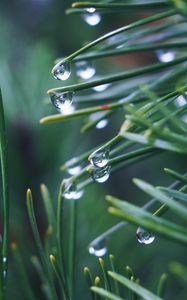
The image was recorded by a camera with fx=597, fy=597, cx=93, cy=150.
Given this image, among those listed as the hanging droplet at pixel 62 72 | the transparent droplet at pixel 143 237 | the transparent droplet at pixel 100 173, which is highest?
the hanging droplet at pixel 62 72

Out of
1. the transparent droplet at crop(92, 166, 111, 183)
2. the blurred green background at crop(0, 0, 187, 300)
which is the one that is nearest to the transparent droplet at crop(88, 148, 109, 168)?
the transparent droplet at crop(92, 166, 111, 183)

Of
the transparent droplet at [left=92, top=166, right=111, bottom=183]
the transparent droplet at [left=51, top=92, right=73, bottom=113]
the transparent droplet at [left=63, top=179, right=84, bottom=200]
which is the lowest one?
the transparent droplet at [left=92, top=166, right=111, bottom=183]

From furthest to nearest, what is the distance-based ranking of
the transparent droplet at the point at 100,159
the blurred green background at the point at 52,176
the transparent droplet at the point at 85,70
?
the blurred green background at the point at 52,176 < the transparent droplet at the point at 85,70 < the transparent droplet at the point at 100,159

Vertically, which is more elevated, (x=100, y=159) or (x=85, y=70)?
(x=85, y=70)

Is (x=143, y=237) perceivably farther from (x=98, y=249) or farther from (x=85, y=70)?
(x=85, y=70)

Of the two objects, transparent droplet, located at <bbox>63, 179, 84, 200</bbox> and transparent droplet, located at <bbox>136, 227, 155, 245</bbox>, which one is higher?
transparent droplet, located at <bbox>63, 179, 84, 200</bbox>

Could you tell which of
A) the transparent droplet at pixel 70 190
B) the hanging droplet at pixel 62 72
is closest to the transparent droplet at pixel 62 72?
the hanging droplet at pixel 62 72

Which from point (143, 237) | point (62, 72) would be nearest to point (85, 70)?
point (62, 72)

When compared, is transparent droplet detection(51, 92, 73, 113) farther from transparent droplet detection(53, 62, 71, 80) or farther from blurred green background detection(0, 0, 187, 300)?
blurred green background detection(0, 0, 187, 300)

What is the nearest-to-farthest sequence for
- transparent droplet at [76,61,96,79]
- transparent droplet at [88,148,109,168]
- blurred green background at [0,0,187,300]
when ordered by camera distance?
1. transparent droplet at [88,148,109,168]
2. transparent droplet at [76,61,96,79]
3. blurred green background at [0,0,187,300]

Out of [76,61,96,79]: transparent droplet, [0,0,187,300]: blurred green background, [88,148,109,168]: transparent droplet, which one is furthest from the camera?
[0,0,187,300]: blurred green background

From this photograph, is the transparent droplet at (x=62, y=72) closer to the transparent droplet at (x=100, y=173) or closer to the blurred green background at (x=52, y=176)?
the transparent droplet at (x=100, y=173)

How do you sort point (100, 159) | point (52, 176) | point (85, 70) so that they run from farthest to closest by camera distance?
point (52, 176) < point (85, 70) < point (100, 159)
